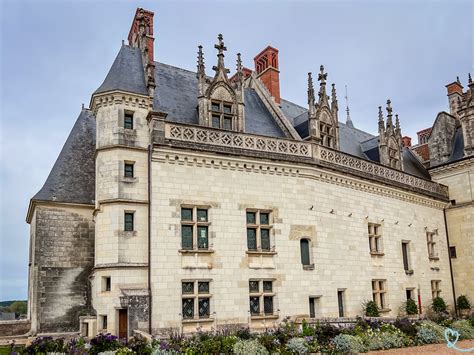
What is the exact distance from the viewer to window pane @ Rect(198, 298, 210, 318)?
15766 millimetres

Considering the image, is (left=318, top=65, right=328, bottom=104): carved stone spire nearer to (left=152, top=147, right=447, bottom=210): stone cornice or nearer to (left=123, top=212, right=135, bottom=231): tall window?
(left=152, top=147, right=447, bottom=210): stone cornice

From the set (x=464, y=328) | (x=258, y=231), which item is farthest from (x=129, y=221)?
(x=464, y=328)

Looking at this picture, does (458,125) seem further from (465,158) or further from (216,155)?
(216,155)

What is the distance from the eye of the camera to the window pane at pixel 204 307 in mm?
15766

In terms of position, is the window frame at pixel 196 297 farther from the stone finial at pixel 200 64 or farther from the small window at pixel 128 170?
the stone finial at pixel 200 64

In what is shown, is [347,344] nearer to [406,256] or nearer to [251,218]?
[251,218]

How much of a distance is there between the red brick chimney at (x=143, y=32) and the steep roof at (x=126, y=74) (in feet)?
1.54

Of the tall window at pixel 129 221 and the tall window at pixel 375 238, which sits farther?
the tall window at pixel 375 238

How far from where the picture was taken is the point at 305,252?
18406 mm

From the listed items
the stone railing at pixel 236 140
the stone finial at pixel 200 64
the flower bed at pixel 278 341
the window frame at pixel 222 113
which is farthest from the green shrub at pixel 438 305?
the stone finial at pixel 200 64

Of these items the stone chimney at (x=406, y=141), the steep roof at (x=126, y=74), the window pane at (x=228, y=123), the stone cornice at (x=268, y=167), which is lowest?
the stone cornice at (x=268, y=167)

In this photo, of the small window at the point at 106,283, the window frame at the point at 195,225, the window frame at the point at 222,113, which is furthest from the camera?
the window frame at the point at 222,113

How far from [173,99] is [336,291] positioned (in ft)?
A: 30.5

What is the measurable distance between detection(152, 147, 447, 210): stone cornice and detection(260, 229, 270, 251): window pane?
82.9 inches
